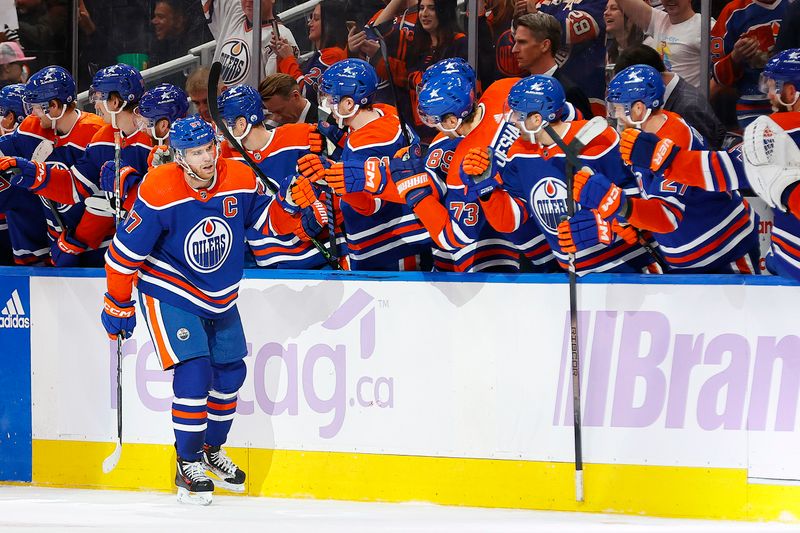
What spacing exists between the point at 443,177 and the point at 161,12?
2.62 metres

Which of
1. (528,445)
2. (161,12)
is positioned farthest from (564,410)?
(161,12)

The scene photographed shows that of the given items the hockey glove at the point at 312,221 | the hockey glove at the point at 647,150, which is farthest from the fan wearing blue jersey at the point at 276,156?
the hockey glove at the point at 647,150

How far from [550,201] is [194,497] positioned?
1634mm

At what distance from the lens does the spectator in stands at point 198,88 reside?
6.02 metres

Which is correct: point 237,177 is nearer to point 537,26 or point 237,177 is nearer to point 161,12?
point 537,26

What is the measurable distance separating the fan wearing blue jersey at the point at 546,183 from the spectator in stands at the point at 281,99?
1682 mm

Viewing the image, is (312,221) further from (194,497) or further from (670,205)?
(670,205)

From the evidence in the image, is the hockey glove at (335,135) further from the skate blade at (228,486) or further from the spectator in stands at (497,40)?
the skate blade at (228,486)

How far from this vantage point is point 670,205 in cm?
401

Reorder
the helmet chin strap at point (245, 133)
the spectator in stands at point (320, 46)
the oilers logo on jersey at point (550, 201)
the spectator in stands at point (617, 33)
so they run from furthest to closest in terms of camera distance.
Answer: the spectator in stands at point (320, 46)
the spectator in stands at point (617, 33)
the helmet chin strap at point (245, 133)
the oilers logo on jersey at point (550, 201)

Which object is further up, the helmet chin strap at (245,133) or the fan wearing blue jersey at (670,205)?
the helmet chin strap at (245,133)

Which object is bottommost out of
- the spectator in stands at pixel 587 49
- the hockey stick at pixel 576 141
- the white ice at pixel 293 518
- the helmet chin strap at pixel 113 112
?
the white ice at pixel 293 518

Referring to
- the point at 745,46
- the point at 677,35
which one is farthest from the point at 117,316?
the point at 745,46

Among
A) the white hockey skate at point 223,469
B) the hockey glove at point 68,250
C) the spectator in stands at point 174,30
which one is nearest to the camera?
the white hockey skate at point 223,469
